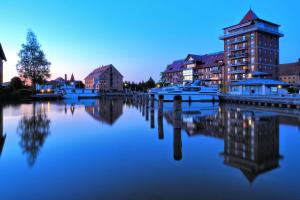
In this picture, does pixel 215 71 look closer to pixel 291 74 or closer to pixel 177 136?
pixel 291 74

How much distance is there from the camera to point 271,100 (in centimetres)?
3688

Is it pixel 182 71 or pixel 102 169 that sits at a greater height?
pixel 182 71

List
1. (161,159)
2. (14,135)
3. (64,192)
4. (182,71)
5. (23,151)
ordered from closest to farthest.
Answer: (64,192), (161,159), (23,151), (14,135), (182,71)

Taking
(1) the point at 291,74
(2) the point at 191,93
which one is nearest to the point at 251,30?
(2) the point at 191,93

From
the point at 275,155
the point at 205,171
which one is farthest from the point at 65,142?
the point at 275,155

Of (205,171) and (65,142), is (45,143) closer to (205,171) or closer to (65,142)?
(65,142)

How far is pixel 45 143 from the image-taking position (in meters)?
14.3

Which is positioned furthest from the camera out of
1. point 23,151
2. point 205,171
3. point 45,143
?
point 45,143

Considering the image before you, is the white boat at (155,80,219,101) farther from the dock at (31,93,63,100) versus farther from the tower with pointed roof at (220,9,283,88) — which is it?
the dock at (31,93,63,100)

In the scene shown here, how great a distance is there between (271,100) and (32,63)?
56.7 meters

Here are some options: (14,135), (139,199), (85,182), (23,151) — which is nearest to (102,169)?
(85,182)

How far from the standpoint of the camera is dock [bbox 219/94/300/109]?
33.1 metres

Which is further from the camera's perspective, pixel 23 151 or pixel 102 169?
pixel 23 151

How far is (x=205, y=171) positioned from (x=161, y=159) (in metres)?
2.27
